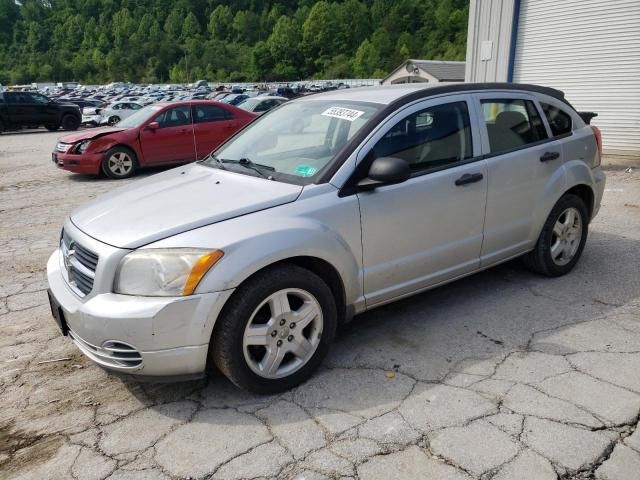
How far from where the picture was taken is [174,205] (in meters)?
3.08

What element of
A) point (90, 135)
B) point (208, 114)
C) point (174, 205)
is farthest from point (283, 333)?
point (208, 114)

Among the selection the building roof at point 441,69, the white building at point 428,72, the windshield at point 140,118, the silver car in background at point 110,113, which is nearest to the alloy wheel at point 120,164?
the windshield at point 140,118

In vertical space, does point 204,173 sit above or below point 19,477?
above

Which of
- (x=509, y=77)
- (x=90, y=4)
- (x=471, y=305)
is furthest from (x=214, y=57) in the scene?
(x=471, y=305)

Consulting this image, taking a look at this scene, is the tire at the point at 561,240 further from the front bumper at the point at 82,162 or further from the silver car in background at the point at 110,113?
the silver car in background at the point at 110,113

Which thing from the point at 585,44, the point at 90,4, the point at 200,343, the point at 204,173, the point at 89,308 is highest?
the point at 90,4

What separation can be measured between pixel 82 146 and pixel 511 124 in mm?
8420

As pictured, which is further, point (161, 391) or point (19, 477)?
point (161, 391)

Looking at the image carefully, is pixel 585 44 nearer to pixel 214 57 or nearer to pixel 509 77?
pixel 509 77

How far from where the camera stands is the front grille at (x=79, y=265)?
2809 mm

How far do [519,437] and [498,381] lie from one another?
0.50 metres

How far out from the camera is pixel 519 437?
258cm

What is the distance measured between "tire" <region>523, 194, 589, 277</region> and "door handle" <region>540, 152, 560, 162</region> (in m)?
0.36

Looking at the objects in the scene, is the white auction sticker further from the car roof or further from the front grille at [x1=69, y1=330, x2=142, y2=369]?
the front grille at [x1=69, y1=330, x2=142, y2=369]
